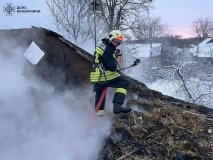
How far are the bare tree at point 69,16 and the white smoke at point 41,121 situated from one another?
36.0ft

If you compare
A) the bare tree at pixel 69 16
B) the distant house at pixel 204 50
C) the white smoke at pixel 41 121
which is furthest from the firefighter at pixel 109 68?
the bare tree at pixel 69 16

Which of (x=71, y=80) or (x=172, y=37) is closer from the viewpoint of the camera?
(x=71, y=80)

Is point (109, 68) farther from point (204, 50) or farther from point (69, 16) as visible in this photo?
point (204, 50)

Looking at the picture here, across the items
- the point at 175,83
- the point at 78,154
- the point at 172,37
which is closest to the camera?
the point at 78,154

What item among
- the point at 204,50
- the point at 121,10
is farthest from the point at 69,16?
the point at 204,50

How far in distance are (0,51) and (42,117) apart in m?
1.90

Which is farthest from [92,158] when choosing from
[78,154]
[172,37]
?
[172,37]

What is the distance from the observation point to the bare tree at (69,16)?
17.5 metres

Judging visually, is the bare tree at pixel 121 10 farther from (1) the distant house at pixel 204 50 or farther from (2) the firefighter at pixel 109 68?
(2) the firefighter at pixel 109 68

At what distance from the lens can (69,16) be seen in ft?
58.5

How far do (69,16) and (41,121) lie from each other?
42.5 ft

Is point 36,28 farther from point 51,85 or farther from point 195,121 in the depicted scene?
point 195,121

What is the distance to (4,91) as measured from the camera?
6.34 m

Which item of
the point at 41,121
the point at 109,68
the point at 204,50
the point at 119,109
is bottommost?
the point at 204,50
